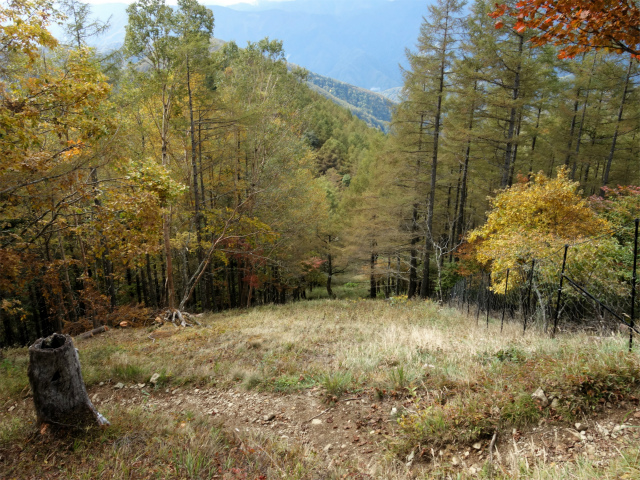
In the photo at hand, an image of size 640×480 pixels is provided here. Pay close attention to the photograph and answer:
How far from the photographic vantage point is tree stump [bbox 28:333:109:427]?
326cm

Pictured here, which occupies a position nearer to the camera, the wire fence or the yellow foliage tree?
the wire fence

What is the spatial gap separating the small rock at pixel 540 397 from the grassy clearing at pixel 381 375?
7cm

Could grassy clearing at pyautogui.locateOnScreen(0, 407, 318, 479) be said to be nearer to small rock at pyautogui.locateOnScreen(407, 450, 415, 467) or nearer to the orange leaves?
small rock at pyautogui.locateOnScreen(407, 450, 415, 467)

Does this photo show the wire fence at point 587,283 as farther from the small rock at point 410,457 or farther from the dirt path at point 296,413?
the small rock at point 410,457

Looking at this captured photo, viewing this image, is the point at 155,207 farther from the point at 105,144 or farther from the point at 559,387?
the point at 559,387

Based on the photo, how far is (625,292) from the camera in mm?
6543

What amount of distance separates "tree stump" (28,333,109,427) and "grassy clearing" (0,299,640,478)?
12.9 inches

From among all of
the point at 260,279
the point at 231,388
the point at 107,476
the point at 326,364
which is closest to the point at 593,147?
the point at 260,279

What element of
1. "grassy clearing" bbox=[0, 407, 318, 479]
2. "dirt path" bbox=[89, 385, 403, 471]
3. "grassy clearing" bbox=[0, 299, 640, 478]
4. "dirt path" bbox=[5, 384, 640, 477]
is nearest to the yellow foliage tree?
"grassy clearing" bbox=[0, 299, 640, 478]

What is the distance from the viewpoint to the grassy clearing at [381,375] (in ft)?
10.9

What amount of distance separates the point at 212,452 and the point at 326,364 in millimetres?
3144

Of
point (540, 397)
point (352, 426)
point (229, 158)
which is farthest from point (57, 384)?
point (229, 158)

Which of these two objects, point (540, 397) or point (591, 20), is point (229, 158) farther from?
point (540, 397)

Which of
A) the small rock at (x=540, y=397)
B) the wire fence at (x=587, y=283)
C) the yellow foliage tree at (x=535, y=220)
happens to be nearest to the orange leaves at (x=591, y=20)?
the small rock at (x=540, y=397)
